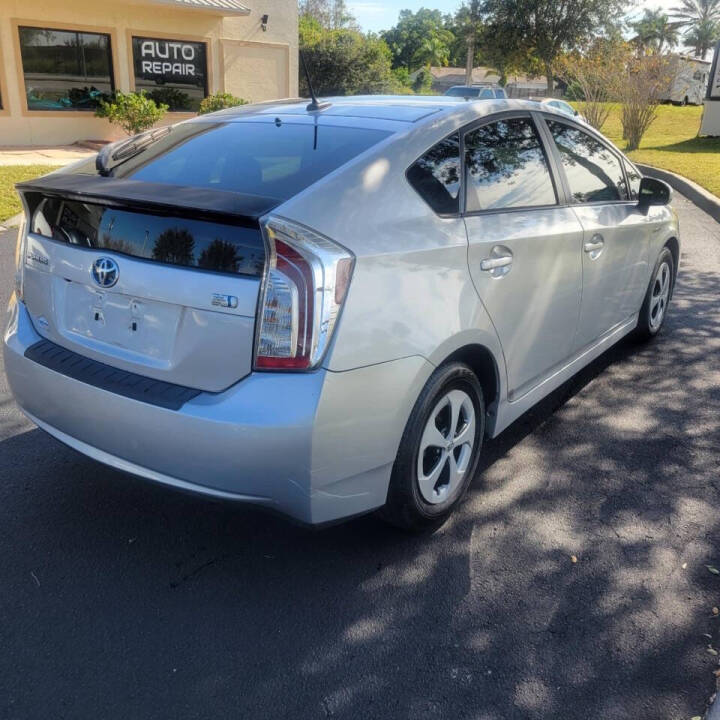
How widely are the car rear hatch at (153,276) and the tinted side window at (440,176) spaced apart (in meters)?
0.68

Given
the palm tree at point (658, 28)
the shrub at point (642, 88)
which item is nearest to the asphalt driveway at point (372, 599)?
the shrub at point (642, 88)

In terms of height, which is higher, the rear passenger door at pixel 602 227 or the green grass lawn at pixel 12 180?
the rear passenger door at pixel 602 227

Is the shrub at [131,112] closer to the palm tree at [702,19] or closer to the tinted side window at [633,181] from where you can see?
the tinted side window at [633,181]

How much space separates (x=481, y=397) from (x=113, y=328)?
1.52m

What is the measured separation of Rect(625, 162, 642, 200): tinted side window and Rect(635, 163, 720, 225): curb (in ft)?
23.5

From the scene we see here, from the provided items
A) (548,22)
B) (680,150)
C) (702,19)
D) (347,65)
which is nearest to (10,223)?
(680,150)

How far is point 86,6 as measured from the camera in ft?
57.9

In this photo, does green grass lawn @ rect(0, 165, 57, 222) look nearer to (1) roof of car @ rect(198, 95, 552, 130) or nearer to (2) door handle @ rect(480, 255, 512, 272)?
(1) roof of car @ rect(198, 95, 552, 130)

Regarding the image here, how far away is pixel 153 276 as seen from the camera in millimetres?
2512

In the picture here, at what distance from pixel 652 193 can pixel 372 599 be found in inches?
122

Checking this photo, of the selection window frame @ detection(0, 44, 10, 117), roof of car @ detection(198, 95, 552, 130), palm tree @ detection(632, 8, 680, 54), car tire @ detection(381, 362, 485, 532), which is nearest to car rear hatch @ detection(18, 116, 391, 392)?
roof of car @ detection(198, 95, 552, 130)

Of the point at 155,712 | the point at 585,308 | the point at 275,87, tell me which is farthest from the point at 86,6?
the point at 155,712

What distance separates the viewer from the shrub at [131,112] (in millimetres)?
17453

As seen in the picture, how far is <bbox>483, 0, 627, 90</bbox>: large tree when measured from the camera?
36.9 meters
